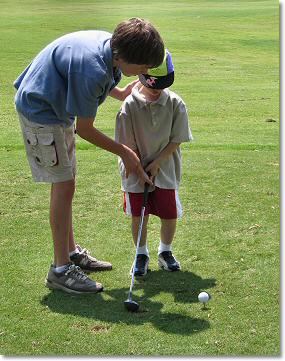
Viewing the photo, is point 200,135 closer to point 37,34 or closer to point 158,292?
point 158,292

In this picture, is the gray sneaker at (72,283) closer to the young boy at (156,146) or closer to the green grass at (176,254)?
the green grass at (176,254)

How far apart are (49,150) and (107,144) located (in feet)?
1.28

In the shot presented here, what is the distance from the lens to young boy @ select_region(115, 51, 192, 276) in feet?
15.0

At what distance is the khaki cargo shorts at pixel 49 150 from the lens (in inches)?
167

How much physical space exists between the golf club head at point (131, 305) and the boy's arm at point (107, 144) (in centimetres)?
82

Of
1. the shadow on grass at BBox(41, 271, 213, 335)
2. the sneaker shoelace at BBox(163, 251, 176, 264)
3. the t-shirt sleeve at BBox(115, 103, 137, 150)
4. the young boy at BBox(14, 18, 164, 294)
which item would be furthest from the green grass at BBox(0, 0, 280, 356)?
the t-shirt sleeve at BBox(115, 103, 137, 150)

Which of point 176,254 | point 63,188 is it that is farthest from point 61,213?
point 176,254

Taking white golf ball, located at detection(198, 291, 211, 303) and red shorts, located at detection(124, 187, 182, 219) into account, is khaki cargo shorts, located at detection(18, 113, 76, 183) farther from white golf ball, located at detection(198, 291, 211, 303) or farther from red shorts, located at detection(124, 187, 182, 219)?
white golf ball, located at detection(198, 291, 211, 303)

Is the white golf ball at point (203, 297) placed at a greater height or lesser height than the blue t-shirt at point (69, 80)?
lesser

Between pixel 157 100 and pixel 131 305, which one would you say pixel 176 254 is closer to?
pixel 131 305

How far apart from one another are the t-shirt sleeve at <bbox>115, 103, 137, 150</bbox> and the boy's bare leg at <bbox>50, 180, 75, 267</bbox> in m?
0.47

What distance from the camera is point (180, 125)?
4613 millimetres

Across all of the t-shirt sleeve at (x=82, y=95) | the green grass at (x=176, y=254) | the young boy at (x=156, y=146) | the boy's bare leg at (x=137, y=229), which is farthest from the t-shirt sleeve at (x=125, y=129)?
the green grass at (x=176, y=254)

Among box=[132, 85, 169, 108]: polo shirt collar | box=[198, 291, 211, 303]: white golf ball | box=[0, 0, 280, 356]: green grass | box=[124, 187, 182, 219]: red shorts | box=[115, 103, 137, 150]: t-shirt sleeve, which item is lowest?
box=[0, 0, 280, 356]: green grass
